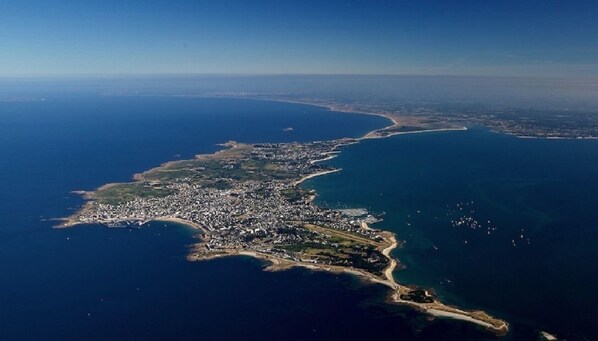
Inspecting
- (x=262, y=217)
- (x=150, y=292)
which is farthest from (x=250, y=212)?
(x=150, y=292)

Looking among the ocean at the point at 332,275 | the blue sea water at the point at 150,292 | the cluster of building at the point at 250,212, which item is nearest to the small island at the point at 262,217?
the cluster of building at the point at 250,212

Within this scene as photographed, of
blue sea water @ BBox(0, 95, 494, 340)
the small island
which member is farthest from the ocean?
the small island

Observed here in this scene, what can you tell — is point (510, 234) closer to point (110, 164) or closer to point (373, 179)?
point (373, 179)

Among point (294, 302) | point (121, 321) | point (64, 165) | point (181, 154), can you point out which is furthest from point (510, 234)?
point (64, 165)

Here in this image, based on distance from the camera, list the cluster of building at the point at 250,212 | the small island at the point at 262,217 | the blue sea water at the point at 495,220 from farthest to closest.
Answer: the cluster of building at the point at 250,212
the small island at the point at 262,217
the blue sea water at the point at 495,220

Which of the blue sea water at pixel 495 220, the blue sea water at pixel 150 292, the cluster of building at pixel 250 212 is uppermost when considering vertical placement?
the blue sea water at pixel 495 220

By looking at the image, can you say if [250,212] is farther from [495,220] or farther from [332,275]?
[495,220]

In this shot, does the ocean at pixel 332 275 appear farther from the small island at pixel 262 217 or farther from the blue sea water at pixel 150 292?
the small island at pixel 262 217
